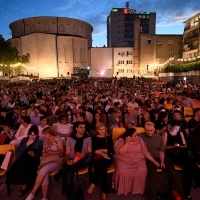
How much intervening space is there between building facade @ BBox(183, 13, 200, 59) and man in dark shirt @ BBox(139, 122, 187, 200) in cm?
4649

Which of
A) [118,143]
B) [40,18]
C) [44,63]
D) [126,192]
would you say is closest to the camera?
[126,192]

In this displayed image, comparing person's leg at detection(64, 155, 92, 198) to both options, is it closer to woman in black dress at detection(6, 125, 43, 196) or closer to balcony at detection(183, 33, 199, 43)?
woman in black dress at detection(6, 125, 43, 196)

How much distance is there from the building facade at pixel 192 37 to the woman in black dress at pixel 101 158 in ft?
154

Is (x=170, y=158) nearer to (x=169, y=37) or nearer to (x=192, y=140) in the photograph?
(x=192, y=140)

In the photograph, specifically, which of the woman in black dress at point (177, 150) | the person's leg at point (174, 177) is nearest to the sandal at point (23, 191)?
the person's leg at point (174, 177)

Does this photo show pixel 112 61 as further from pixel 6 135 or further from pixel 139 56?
pixel 6 135

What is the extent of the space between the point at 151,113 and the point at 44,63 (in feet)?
184

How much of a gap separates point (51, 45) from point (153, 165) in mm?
59660

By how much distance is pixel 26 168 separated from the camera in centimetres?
426

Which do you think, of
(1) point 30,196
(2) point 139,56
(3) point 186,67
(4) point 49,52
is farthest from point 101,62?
(1) point 30,196

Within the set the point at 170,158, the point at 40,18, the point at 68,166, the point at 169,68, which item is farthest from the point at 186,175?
the point at 40,18

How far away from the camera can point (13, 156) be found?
459cm

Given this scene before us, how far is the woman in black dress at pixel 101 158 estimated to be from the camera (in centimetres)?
404

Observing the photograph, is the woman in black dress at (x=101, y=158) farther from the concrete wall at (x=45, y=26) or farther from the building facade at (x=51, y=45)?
the concrete wall at (x=45, y=26)
